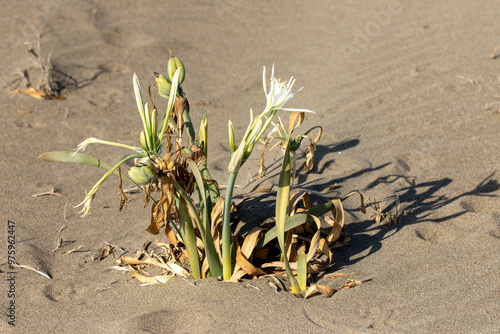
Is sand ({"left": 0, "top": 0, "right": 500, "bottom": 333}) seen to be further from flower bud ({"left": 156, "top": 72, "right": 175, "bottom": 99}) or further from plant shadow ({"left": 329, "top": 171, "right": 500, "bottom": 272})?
flower bud ({"left": 156, "top": 72, "right": 175, "bottom": 99})

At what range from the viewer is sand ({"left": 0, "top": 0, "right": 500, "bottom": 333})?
5.30 ft

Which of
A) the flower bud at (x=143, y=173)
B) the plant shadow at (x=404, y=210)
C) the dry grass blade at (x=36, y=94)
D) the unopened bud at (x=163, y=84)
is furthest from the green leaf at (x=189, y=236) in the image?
the dry grass blade at (x=36, y=94)

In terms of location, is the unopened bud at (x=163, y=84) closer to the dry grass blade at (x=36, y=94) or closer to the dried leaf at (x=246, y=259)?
the dried leaf at (x=246, y=259)

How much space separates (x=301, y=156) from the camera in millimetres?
2674

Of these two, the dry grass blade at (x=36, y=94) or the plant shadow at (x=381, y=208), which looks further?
the dry grass blade at (x=36, y=94)

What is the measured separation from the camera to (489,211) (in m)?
2.11

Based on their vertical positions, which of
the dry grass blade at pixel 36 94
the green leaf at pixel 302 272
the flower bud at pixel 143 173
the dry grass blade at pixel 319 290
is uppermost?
the flower bud at pixel 143 173

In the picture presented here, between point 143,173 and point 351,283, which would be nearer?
point 143,173

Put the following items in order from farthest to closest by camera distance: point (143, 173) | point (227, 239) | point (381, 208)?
point (381, 208)
point (227, 239)
point (143, 173)

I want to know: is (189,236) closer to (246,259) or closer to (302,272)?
(246,259)

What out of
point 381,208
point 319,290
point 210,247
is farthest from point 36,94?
point 319,290

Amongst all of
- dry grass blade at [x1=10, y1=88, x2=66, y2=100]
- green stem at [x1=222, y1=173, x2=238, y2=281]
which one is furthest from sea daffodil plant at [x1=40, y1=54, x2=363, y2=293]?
dry grass blade at [x1=10, y1=88, x2=66, y2=100]

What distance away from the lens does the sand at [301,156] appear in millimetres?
1614

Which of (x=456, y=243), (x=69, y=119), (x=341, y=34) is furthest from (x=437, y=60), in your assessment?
(x=69, y=119)
